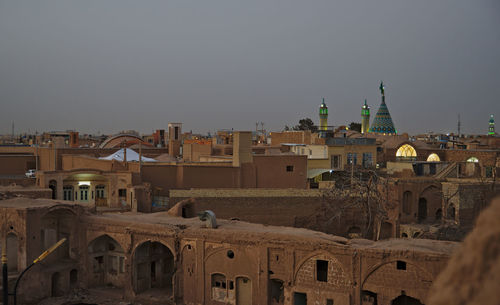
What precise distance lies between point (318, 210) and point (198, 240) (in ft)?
37.0

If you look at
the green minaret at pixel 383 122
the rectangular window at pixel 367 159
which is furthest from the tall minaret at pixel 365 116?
the rectangular window at pixel 367 159

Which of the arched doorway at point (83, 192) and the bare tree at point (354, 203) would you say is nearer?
the bare tree at point (354, 203)

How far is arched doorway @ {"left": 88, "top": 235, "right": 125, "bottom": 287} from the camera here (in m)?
Answer: 24.8

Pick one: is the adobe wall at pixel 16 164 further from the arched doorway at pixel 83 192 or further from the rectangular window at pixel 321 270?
the rectangular window at pixel 321 270

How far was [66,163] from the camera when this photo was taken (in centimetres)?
3866

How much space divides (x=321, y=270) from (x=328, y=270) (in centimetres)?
37

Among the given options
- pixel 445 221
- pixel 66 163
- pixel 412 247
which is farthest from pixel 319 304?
pixel 66 163

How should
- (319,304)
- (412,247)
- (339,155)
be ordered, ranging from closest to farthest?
(412,247)
(319,304)
(339,155)

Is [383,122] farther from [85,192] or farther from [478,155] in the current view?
[85,192]

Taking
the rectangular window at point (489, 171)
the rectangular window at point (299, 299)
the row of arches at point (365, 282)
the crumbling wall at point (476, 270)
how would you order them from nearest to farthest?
1. the crumbling wall at point (476, 270)
2. the row of arches at point (365, 282)
3. the rectangular window at point (299, 299)
4. the rectangular window at point (489, 171)

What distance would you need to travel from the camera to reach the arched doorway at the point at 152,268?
23.7 meters

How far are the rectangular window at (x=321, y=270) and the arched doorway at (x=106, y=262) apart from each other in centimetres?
1042

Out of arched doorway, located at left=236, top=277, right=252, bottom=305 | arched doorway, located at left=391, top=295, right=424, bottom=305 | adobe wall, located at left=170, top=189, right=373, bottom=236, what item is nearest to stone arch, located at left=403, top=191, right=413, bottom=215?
adobe wall, located at left=170, top=189, right=373, bottom=236

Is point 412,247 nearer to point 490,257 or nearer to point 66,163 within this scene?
point 490,257
